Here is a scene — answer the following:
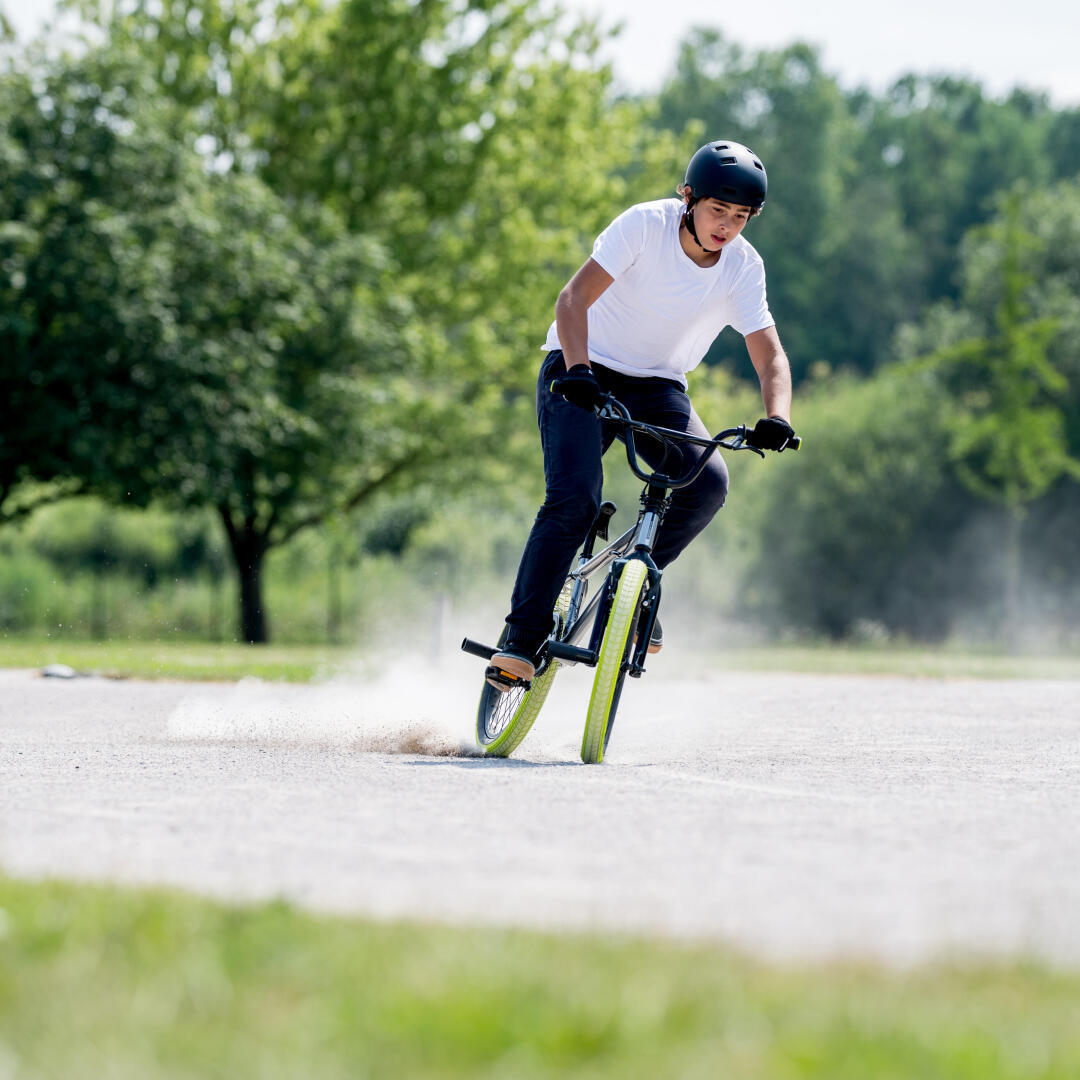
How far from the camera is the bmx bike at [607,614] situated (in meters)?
6.07

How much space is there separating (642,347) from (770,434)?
674 mm

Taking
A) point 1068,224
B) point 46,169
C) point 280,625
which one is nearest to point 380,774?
point 46,169

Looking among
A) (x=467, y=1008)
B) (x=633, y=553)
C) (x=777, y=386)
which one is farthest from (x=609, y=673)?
(x=467, y=1008)

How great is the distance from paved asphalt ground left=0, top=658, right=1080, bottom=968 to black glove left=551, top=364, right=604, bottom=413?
135 cm

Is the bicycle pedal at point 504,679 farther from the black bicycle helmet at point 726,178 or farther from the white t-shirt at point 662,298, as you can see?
the black bicycle helmet at point 726,178

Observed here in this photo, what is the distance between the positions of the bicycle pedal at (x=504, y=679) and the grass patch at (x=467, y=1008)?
11.2 ft

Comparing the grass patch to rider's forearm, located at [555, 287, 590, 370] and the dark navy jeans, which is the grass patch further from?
rider's forearm, located at [555, 287, 590, 370]

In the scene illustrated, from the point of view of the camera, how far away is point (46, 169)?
2283cm

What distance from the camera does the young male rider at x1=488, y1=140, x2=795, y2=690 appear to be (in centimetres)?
622

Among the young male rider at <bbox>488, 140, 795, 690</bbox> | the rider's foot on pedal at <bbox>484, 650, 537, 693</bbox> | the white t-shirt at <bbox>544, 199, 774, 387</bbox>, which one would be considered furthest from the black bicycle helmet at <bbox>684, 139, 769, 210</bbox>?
the rider's foot on pedal at <bbox>484, 650, 537, 693</bbox>

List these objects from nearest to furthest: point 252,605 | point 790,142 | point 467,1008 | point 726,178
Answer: point 467,1008
point 726,178
point 252,605
point 790,142

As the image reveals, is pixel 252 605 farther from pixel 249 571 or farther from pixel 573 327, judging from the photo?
pixel 573 327

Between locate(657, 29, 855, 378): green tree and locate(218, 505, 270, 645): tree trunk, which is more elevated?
locate(657, 29, 855, 378): green tree

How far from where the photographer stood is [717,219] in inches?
246
